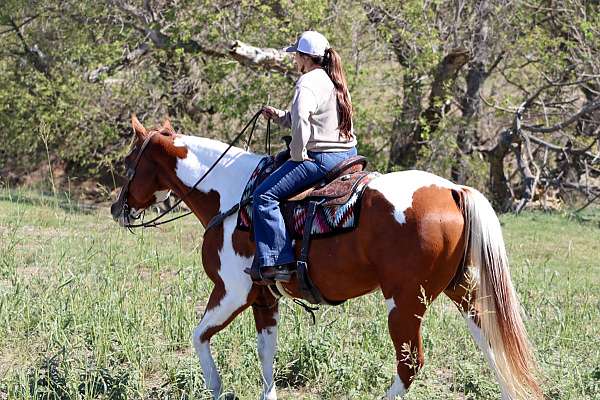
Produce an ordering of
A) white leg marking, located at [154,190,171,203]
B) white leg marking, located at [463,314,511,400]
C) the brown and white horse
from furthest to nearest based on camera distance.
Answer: white leg marking, located at [154,190,171,203] → white leg marking, located at [463,314,511,400] → the brown and white horse

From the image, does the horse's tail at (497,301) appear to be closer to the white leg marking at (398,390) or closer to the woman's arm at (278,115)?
the white leg marking at (398,390)

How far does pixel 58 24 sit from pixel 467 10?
282 inches

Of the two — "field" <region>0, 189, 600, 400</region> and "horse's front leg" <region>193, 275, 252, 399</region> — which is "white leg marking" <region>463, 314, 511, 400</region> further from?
"horse's front leg" <region>193, 275, 252, 399</region>

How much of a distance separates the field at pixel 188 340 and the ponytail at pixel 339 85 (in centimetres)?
152

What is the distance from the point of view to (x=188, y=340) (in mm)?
6730

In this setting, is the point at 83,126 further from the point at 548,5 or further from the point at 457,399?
the point at 457,399

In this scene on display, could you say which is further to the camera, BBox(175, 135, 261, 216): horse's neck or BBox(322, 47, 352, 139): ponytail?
BBox(175, 135, 261, 216): horse's neck

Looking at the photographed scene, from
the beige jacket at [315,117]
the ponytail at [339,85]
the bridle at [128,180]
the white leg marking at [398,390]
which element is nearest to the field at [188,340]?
the white leg marking at [398,390]

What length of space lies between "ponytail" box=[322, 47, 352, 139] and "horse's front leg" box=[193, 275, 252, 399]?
112 cm

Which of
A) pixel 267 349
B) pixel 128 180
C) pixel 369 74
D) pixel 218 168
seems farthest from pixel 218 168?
pixel 369 74

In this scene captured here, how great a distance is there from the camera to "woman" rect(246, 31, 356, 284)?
18.1 feet

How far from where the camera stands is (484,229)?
5.19 m

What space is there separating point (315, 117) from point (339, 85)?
0.25 metres

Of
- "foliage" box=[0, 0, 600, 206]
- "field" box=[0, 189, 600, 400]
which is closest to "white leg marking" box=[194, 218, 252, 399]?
"field" box=[0, 189, 600, 400]
